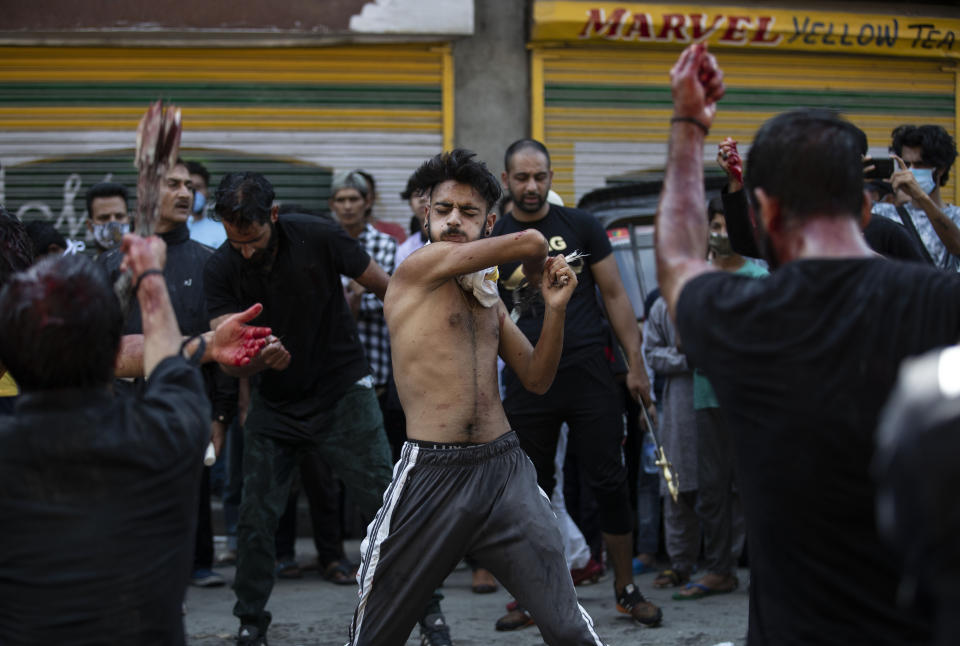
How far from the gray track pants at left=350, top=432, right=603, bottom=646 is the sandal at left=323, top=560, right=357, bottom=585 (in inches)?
116

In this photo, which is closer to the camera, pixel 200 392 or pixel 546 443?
pixel 200 392

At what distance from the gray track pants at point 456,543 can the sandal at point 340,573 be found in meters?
2.94

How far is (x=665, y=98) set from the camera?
920 cm

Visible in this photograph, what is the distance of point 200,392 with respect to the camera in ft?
8.05

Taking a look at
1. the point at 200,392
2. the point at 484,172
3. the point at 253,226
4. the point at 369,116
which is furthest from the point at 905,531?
the point at 369,116

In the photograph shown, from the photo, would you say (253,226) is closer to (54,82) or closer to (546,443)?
(546,443)

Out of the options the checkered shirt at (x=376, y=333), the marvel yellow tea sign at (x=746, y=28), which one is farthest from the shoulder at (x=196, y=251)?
the marvel yellow tea sign at (x=746, y=28)

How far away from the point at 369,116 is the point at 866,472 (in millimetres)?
7203

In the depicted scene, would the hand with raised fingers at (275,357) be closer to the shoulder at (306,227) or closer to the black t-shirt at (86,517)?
the shoulder at (306,227)

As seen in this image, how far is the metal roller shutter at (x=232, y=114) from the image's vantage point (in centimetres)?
863

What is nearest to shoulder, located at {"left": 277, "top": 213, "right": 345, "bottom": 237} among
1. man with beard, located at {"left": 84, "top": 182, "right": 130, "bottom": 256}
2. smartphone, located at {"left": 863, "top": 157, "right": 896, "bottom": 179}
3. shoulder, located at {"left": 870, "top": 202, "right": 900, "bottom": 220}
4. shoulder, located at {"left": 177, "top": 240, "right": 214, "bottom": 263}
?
shoulder, located at {"left": 177, "top": 240, "right": 214, "bottom": 263}

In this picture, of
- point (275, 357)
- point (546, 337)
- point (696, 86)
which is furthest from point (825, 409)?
point (275, 357)

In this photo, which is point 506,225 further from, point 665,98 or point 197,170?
point 665,98

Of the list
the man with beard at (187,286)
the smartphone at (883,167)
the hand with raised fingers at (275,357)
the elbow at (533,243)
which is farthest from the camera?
the man with beard at (187,286)
